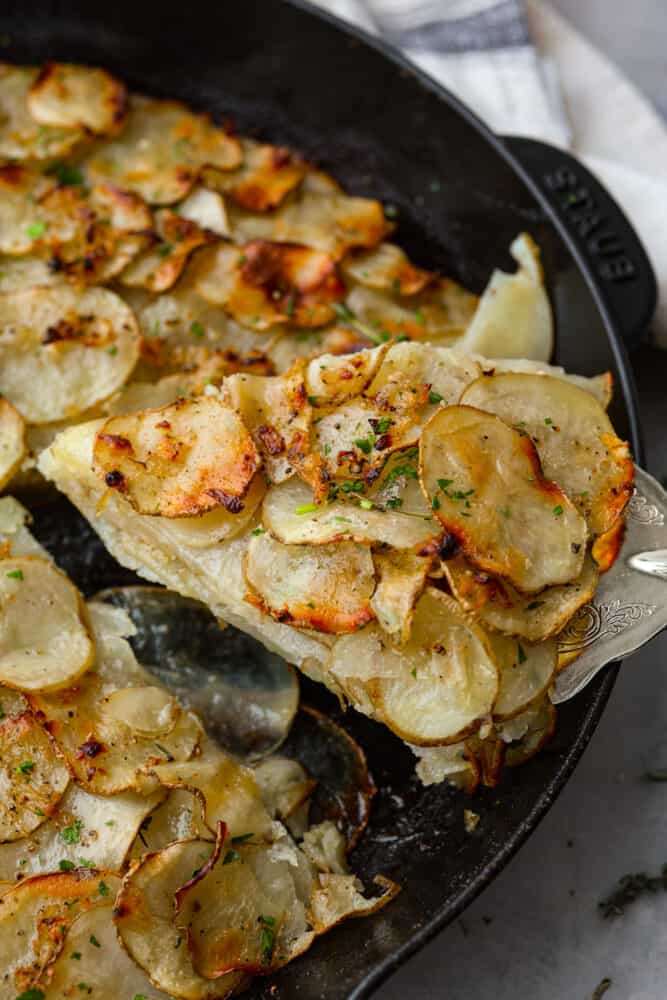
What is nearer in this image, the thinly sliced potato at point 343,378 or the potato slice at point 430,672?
the potato slice at point 430,672

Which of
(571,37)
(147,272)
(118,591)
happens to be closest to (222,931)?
(118,591)

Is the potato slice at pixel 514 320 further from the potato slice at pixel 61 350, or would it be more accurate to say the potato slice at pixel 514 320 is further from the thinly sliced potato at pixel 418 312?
the potato slice at pixel 61 350

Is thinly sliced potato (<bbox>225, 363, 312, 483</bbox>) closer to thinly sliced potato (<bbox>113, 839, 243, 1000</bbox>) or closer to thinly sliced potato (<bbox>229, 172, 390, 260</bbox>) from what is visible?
thinly sliced potato (<bbox>229, 172, 390, 260</bbox>)


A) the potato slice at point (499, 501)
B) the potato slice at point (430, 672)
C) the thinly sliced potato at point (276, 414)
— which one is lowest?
the potato slice at point (430, 672)

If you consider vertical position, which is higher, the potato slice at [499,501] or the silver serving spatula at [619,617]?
the potato slice at [499,501]

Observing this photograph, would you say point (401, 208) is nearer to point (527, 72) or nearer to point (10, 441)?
point (527, 72)

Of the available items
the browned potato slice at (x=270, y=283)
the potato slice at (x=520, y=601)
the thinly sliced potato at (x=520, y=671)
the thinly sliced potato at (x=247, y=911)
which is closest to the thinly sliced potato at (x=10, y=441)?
the browned potato slice at (x=270, y=283)
